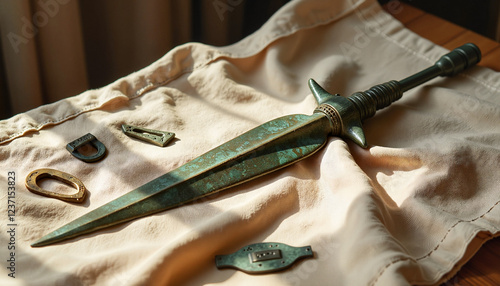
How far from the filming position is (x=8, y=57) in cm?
144

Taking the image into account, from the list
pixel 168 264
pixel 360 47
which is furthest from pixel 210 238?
pixel 360 47

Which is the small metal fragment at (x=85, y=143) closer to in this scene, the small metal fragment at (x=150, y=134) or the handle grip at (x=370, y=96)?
the small metal fragment at (x=150, y=134)

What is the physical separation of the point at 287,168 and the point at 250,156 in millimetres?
70

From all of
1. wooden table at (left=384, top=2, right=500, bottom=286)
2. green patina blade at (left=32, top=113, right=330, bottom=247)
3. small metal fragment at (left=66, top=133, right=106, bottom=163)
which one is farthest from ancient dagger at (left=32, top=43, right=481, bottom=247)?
wooden table at (left=384, top=2, right=500, bottom=286)

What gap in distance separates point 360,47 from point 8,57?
0.86 meters

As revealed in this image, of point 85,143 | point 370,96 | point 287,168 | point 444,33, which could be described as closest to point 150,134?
point 85,143

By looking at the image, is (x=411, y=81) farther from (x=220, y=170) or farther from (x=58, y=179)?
(x=58, y=179)

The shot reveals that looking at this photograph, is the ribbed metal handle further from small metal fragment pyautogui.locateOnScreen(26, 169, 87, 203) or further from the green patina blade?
small metal fragment pyautogui.locateOnScreen(26, 169, 87, 203)

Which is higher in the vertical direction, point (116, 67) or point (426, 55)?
point (426, 55)

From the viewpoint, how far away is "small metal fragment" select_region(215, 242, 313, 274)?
33.5 inches

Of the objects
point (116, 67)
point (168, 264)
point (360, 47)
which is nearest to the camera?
point (168, 264)

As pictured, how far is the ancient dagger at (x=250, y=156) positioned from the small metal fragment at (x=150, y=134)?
0.09 metres

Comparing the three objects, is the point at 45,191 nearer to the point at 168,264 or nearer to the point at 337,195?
the point at 168,264

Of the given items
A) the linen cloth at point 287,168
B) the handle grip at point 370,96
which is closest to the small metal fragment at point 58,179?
the linen cloth at point 287,168
